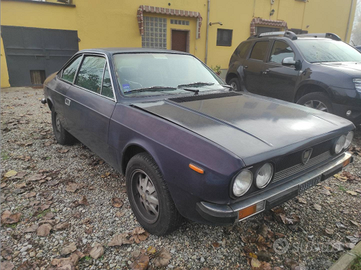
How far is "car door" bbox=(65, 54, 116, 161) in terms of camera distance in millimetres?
2820

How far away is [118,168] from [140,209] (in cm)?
48

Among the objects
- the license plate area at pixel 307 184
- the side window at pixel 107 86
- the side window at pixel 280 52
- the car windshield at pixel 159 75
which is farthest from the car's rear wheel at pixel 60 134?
the side window at pixel 280 52

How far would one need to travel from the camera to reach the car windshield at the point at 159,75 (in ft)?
9.44

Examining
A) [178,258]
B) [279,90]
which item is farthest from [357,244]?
[279,90]

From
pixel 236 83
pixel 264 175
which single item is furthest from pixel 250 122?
pixel 236 83

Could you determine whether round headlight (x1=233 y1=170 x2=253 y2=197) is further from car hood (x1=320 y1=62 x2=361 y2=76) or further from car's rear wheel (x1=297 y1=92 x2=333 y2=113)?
car hood (x1=320 y1=62 x2=361 y2=76)

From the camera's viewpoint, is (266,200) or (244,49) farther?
(244,49)

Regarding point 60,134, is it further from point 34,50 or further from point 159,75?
point 34,50

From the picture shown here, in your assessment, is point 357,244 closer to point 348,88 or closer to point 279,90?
point 348,88

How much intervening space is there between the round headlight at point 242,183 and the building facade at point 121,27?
28.1 feet

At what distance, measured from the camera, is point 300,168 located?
7.25 ft

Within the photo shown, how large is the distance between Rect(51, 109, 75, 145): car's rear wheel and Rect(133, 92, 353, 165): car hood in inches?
86.2

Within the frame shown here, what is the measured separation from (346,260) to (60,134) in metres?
4.06

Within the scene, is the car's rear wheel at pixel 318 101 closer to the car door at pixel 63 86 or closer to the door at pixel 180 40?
the car door at pixel 63 86
